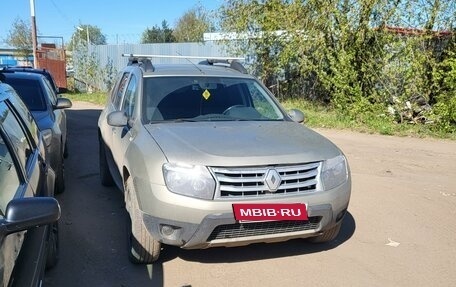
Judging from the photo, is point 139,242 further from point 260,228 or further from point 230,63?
point 230,63

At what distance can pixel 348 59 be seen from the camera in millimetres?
11492

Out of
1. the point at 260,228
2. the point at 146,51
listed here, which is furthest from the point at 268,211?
the point at 146,51

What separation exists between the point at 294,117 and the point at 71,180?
359 centimetres

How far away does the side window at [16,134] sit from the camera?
115 inches

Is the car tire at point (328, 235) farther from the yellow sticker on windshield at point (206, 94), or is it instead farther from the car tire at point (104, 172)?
the car tire at point (104, 172)

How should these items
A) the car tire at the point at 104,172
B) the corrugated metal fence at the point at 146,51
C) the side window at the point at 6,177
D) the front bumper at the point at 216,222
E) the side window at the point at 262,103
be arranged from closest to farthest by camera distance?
the side window at the point at 6,177 < the front bumper at the point at 216,222 < the side window at the point at 262,103 < the car tire at the point at 104,172 < the corrugated metal fence at the point at 146,51

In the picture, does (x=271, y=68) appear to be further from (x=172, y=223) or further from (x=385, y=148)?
(x=172, y=223)

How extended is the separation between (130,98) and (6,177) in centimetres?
264

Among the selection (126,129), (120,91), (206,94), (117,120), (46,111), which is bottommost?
(46,111)

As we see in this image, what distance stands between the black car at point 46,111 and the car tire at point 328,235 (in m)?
3.02

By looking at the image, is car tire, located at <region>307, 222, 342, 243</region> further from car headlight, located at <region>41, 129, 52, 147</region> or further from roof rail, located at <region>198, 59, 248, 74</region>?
car headlight, located at <region>41, 129, 52, 147</region>

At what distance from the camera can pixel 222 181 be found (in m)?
3.41

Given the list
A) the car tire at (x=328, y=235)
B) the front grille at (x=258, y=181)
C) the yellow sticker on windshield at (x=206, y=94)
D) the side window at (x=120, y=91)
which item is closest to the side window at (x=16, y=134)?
the front grille at (x=258, y=181)

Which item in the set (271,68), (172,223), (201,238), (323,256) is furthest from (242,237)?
(271,68)
